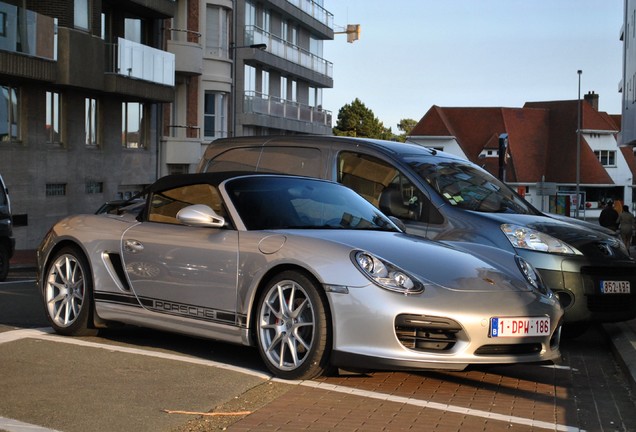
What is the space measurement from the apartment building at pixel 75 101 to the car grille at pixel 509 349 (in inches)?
848

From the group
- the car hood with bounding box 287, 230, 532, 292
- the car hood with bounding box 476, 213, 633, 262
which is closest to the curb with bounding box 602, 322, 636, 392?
the car hood with bounding box 476, 213, 633, 262

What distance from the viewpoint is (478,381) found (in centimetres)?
736

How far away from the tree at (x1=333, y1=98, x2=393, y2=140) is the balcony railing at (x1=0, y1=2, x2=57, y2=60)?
9447 centimetres

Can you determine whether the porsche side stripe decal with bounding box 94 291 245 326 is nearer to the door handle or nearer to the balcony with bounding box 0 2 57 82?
the door handle

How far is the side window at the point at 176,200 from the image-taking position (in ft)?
25.8

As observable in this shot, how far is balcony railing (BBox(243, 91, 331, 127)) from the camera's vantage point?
5169 centimetres

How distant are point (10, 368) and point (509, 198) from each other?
18.2 feet

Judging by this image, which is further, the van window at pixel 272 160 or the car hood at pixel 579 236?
the van window at pixel 272 160

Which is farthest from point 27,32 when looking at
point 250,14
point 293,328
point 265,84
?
point 265,84

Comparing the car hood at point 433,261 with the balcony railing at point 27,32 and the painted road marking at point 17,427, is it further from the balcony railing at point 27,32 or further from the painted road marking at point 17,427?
the balcony railing at point 27,32

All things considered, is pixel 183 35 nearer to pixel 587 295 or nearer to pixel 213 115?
pixel 213 115

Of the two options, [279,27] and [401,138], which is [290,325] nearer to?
[279,27]

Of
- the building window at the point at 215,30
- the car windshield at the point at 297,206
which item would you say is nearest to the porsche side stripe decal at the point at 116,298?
the car windshield at the point at 297,206

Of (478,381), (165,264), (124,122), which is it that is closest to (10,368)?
(165,264)
